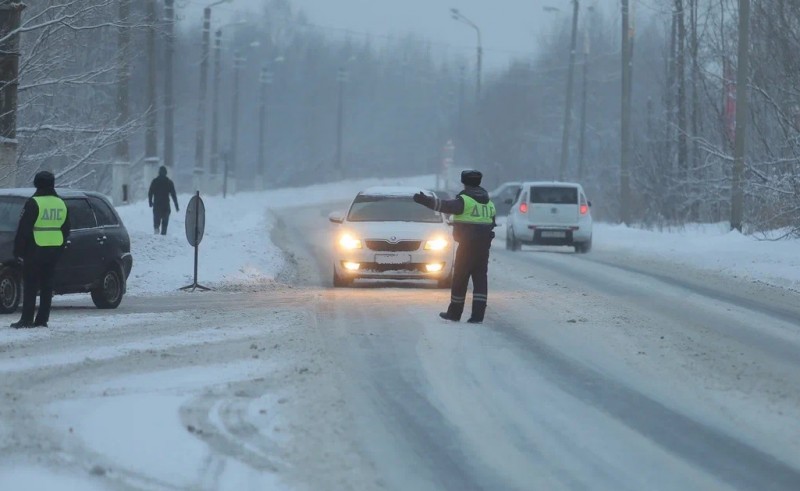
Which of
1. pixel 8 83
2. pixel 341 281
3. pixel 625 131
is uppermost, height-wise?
pixel 625 131

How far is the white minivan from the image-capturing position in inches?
1399

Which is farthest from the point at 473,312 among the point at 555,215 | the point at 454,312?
the point at 555,215

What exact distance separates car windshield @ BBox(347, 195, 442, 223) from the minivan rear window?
41.5 feet

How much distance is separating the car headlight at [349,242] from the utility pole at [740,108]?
1545 cm

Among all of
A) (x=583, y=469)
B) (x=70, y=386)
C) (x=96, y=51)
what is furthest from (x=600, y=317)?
(x=96, y=51)

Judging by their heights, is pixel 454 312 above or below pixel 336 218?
below

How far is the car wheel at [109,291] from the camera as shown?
18.7 meters

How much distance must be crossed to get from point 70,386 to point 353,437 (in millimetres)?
2762

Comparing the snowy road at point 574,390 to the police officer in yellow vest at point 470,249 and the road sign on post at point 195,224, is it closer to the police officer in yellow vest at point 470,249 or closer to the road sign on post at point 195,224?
the police officer in yellow vest at point 470,249

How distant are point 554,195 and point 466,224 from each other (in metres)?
19.7

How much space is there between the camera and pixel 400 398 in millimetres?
10766

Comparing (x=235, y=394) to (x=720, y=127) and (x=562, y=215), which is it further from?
(x=720, y=127)

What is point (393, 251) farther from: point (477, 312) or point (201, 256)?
point (201, 256)

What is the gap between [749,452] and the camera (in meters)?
8.98
